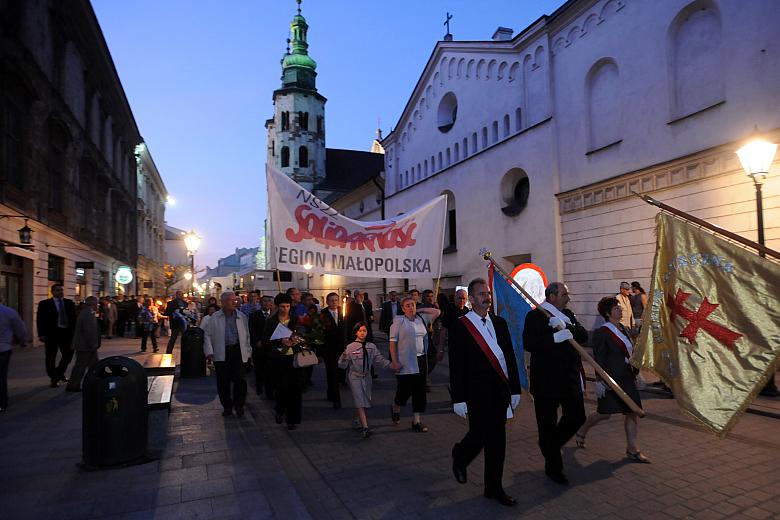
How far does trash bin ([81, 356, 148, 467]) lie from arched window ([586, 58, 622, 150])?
1444 cm

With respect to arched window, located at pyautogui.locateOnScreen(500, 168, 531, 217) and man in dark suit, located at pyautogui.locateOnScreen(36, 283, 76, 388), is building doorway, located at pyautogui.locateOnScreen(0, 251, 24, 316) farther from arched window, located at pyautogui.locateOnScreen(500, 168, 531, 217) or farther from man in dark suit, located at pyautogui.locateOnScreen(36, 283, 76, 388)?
arched window, located at pyautogui.locateOnScreen(500, 168, 531, 217)

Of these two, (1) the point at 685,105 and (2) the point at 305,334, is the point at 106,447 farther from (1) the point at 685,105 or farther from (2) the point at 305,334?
(1) the point at 685,105

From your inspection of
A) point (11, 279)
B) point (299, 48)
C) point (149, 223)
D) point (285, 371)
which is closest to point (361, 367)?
point (285, 371)

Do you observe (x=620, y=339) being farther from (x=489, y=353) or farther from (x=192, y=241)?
(x=192, y=241)

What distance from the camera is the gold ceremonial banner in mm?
3924

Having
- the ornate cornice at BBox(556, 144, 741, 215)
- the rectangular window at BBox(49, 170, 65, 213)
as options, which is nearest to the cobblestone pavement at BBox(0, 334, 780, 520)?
the ornate cornice at BBox(556, 144, 741, 215)

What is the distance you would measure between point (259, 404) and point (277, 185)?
3.77m

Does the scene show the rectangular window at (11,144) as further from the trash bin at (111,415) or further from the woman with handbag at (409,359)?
the woman with handbag at (409,359)

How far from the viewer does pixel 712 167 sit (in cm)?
1238

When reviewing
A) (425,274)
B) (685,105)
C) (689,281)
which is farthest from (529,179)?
(689,281)

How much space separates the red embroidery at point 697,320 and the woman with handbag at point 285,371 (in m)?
4.67

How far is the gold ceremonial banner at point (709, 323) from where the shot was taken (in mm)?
3924

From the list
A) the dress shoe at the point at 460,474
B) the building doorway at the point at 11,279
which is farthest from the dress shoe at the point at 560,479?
the building doorway at the point at 11,279

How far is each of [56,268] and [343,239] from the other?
1791 centimetres
